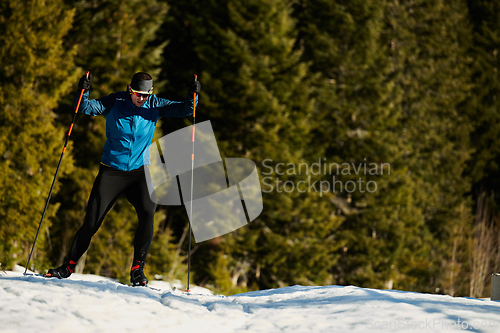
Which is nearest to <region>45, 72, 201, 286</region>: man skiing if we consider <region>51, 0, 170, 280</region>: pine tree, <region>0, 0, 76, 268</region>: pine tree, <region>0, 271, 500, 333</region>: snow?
<region>0, 271, 500, 333</region>: snow

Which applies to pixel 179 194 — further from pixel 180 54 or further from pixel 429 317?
pixel 429 317

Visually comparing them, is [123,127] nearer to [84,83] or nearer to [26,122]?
[84,83]

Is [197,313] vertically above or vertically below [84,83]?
below

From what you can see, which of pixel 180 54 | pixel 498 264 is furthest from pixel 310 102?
pixel 498 264

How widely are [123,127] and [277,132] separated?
12.5 metres

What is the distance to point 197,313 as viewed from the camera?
3.96m

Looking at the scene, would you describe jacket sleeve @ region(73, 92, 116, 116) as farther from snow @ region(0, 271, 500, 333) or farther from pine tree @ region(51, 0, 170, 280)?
pine tree @ region(51, 0, 170, 280)

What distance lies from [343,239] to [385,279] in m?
2.20

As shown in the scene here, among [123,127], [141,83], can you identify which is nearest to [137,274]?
[123,127]

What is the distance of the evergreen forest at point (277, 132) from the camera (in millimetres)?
11039

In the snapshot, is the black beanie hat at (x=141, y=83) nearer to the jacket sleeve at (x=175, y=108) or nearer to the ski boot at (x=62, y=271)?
the jacket sleeve at (x=175, y=108)

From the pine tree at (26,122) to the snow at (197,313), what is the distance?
677 centimetres

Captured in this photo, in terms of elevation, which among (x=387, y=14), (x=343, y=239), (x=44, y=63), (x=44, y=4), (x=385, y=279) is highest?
(x=387, y=14)

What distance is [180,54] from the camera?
18.1 metres
